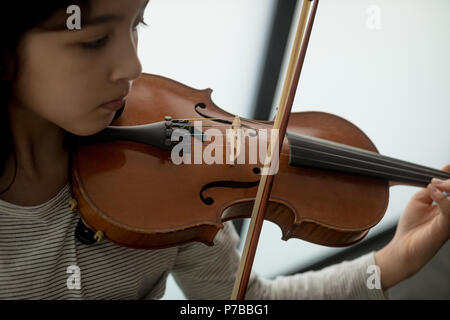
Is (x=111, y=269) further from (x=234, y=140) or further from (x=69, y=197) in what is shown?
(x=234, y=140)

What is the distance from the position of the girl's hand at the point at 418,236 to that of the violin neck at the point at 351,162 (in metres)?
0.04

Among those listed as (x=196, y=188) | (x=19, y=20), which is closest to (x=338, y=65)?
(x=196, y=188)

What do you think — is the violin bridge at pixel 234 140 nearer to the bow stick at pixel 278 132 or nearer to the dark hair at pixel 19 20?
the bow stick at pixel 278 132

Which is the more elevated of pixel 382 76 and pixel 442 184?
Result: pixel 382 76

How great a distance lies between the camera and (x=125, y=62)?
0.57 meters

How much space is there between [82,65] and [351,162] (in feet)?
1.67

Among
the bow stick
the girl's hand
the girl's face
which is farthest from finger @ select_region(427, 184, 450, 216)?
the girl's face

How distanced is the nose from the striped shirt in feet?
0.77

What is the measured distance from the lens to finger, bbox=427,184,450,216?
0.78 meters

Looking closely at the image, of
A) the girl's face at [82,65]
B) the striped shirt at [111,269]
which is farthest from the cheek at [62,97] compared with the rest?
the striped shirt at [111,269]

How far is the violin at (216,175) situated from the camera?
2.14 ft

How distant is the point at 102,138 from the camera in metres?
0.69

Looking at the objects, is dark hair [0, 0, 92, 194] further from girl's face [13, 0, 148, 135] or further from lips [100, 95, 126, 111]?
lips [100, 95, 126, 111]
